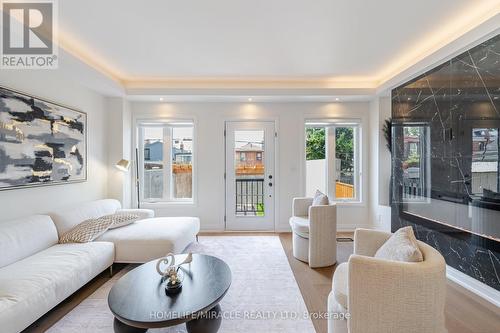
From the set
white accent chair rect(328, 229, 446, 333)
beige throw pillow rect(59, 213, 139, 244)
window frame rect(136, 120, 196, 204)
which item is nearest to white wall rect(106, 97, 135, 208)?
window frame rect(136, 120, 196, 204)

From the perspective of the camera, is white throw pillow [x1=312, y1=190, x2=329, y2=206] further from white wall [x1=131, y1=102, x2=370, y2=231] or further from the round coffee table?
the round coffee table

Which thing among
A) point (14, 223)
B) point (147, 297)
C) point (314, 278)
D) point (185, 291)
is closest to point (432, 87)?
point (314, 278)

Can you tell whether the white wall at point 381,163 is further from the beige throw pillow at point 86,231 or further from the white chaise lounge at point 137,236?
the beige throw pillow at point 86,231

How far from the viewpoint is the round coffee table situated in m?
1.50

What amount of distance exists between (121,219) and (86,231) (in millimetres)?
500

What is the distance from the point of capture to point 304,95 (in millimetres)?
4125

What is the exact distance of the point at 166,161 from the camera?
15.3ft

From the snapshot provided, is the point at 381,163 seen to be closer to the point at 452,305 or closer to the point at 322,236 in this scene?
the point at 322,236

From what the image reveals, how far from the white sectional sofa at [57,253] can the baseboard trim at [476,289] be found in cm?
317

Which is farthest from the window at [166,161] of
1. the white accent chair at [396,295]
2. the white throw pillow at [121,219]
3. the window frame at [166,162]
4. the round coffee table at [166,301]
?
the white accent chair at [396,295]

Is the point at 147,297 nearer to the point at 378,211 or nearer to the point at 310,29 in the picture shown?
the point at 310,29

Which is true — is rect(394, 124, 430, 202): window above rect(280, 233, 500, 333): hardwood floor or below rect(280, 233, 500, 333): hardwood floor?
above

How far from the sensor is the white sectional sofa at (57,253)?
66.6 inches

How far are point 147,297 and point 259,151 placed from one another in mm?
3298
